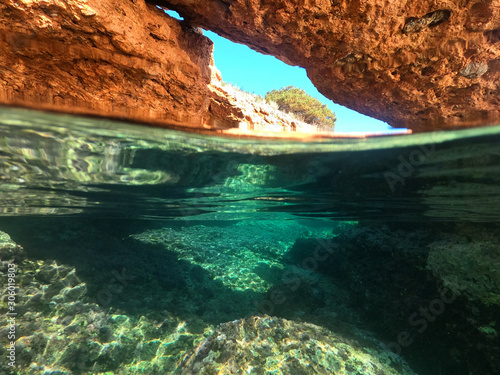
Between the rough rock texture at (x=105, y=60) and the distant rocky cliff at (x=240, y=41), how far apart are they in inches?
0.8

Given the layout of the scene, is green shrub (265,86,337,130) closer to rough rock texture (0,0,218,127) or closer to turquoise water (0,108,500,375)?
turquoise water (0,108,500,375)

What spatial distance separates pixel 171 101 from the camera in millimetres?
5340

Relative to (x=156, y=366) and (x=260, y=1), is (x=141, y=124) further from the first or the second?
(x=156, y=366)

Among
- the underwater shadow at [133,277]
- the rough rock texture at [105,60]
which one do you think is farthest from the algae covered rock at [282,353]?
the rough rock texture at [105,60]

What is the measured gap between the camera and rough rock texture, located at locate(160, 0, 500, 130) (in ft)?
13.2

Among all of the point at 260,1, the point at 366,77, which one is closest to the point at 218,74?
the point at 260,1

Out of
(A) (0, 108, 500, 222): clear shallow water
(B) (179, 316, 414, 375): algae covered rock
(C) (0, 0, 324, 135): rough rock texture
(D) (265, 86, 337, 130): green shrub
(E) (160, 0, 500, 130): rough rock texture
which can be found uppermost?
(D) (265, 86, 337, 130): green shrub

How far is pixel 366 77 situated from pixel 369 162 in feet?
8.34

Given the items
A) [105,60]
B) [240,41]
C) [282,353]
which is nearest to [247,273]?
[282,353]

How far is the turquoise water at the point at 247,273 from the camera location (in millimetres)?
5582

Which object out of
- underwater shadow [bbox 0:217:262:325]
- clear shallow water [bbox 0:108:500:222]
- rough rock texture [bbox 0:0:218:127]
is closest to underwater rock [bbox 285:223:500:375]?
clear shallow water [bbox 0:108:500:222]

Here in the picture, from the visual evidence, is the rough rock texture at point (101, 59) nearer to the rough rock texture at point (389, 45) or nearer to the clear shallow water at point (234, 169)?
the clear shallow water at point (234, 169)

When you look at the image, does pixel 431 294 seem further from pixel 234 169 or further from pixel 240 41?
pixel 240 41

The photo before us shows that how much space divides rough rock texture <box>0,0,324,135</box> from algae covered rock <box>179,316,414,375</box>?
17.7ft
